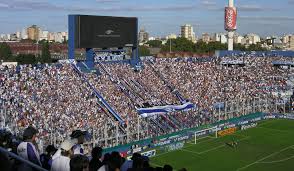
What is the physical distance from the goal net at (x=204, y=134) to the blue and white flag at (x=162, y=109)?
4.32 m

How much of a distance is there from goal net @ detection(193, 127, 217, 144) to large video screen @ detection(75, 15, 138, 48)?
552 inches

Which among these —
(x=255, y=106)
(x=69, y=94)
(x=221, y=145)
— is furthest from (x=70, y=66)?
(x=255, y=106)

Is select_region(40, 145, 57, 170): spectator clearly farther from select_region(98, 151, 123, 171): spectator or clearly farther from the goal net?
the goal net

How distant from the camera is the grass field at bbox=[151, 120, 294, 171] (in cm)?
3272

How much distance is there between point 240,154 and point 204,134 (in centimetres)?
603

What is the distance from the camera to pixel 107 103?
4056 centimetres

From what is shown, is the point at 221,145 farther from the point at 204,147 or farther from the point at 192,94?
the point at 192,94

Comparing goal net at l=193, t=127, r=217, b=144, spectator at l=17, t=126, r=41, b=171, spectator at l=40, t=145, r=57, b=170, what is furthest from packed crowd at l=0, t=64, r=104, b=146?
spectator at l=17, t=126, r=41, b=171

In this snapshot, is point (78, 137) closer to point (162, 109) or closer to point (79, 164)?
point (79, 164)

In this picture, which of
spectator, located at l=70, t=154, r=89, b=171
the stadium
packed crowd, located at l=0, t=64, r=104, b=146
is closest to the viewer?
spectator, located at l=70, t=154, r=89, b=171

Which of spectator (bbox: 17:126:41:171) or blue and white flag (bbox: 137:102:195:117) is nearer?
spectator (bbox: 17:126:41:171)

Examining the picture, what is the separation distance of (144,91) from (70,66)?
836 cm

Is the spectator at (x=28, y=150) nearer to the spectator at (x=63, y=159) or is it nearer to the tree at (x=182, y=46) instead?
the spectator at (x=63, y=159)

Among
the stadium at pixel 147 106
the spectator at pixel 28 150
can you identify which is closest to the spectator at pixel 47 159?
the spectator at pixel 28 150
